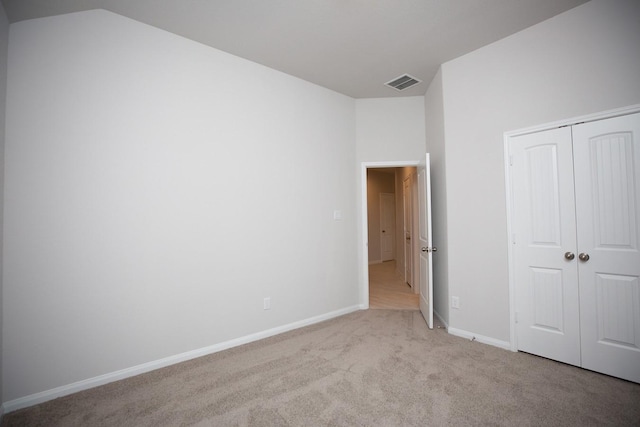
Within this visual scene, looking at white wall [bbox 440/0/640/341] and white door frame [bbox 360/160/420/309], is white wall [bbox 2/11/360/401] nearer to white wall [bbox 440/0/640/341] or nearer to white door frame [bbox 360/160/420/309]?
white door frame [bbox 360/160/420/309]

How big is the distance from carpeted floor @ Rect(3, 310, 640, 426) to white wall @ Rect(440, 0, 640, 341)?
71cm

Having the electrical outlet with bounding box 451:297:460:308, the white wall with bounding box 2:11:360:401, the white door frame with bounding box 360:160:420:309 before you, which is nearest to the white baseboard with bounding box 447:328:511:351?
the electrical outlet with bounding box 451:297:460:308

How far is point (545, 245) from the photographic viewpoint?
269 centimetres

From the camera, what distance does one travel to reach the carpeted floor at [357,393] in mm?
1865

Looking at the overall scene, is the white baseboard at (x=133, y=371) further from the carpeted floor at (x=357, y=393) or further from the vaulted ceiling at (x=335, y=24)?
the vaulted ceiling at (x=335, y=24)

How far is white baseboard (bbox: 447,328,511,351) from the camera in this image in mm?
2878

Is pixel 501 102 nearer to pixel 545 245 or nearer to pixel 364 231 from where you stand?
pixel 545 245

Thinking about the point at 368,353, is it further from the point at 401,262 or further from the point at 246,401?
the point at 401,262

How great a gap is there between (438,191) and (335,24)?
2252 mm

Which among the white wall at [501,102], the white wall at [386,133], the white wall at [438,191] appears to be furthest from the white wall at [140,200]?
the white wall at [501,102]

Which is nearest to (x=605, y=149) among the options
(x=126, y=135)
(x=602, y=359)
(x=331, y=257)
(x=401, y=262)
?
(x=602, y=359)

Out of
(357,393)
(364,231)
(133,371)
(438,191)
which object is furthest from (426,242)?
(133,371)

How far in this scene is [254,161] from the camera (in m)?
3.27

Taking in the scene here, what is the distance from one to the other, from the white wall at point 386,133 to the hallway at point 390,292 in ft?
1.64
